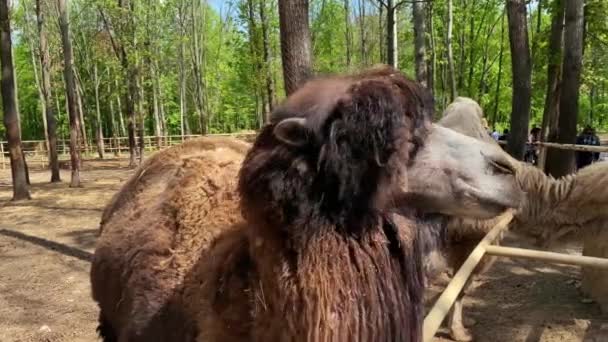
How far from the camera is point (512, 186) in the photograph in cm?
168

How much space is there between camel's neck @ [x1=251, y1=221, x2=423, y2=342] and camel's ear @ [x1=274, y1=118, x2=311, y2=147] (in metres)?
0.26

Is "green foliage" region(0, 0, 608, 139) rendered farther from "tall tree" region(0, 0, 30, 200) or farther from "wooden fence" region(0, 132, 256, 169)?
"tall tree" region(0, 0, 30, 200)

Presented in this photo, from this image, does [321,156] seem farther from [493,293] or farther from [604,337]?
[493,293]

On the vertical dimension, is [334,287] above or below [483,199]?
below

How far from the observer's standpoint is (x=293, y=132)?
1.43 m

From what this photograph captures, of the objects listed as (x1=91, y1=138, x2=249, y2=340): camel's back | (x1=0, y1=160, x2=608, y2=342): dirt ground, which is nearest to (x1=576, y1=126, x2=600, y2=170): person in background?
(x1=0, y1=160, x2=608, y2=342): dirt ground

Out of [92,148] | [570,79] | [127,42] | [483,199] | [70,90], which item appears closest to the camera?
[483,199]

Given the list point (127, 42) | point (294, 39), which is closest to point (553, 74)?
point (294, 39)

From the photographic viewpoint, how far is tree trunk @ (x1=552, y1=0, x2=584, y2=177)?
26.0 ft

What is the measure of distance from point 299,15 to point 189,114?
5116cm

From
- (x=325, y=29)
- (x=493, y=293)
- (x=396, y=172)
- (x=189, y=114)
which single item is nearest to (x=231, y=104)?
(x=189, y=114)

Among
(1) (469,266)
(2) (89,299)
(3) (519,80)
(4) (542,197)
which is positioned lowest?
(2) (89,299)

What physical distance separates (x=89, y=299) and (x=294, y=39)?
3558 millimetres

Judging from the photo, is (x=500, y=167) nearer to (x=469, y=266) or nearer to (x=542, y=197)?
(x=469, y=266)
